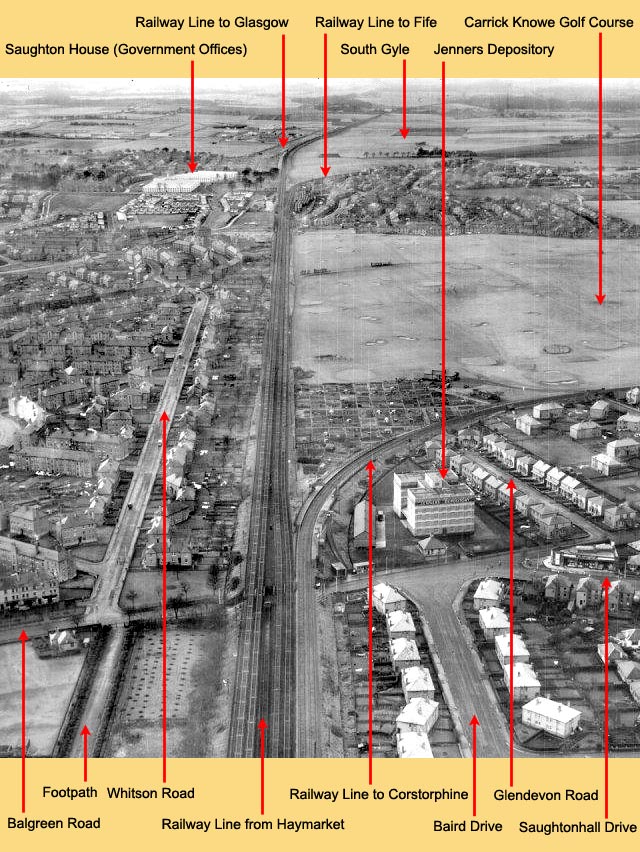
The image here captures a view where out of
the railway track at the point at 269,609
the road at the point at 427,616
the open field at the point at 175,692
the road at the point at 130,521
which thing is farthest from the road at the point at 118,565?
the road at the point at 427,616

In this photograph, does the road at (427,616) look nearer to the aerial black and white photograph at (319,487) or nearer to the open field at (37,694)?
the aerial black and white photograph at (319,487)

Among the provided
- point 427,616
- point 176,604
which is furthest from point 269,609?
point 427,616

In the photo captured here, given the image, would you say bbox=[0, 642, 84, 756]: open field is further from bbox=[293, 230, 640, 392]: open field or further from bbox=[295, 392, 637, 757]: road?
bbox=[293, 230, 640, 392]: open field

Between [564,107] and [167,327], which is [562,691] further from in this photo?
[564,107]

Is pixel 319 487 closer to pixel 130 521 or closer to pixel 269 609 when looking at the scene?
pixel 130 521

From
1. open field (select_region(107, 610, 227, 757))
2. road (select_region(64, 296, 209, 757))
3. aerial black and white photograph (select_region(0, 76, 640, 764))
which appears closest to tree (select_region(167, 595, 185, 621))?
aerial black and white photograph (select_region(0, 76, 640, 764))

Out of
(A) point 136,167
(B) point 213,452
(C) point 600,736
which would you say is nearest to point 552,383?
(B) point 213,452
